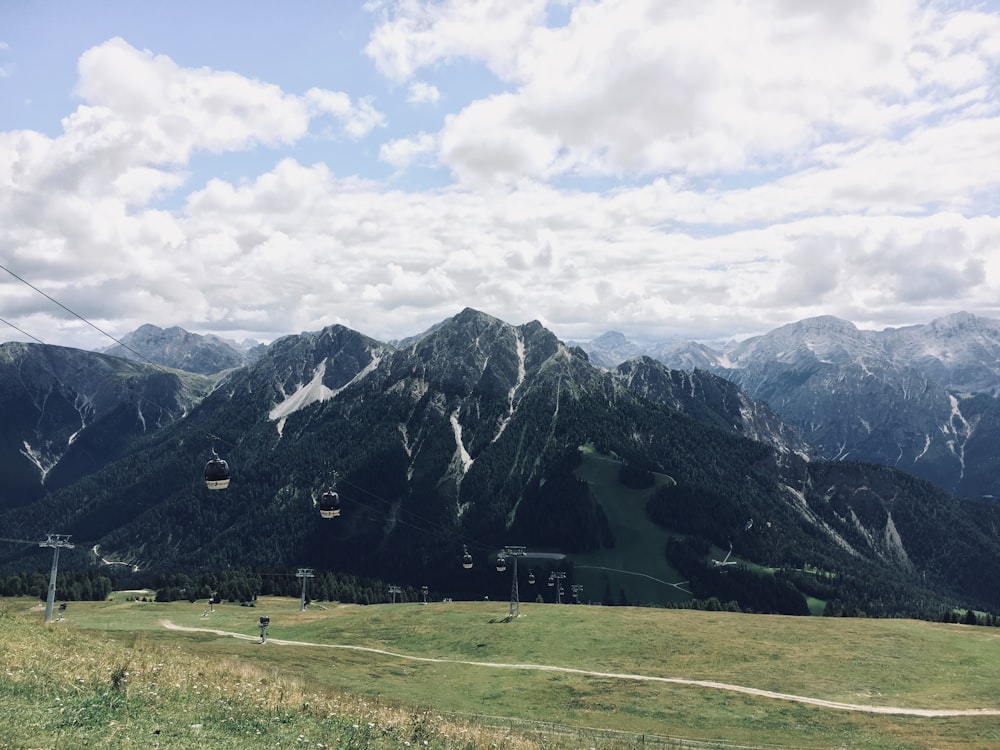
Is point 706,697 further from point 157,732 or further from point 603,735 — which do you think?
point 157,732

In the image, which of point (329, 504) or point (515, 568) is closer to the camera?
point (329, 504)

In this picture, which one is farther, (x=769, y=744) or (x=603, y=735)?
(x=769, y=744)

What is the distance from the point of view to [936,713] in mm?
51688

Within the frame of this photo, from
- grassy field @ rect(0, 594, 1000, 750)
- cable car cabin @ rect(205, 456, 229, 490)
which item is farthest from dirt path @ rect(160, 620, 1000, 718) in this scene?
cable car cabin @ rect(205, 456, 229, 490)

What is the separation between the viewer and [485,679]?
60031mm

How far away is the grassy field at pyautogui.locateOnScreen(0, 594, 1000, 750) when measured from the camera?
25531 millimetres

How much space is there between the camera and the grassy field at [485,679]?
83.8 ft

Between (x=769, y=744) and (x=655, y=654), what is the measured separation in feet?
89.2

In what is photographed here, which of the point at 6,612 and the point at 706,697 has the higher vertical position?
the point at 6,612

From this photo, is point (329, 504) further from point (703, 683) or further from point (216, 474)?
point (703, 683)

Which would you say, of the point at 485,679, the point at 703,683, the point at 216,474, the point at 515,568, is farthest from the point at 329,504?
the point at 703,683

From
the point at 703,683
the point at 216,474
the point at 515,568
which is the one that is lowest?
the point at 703,683

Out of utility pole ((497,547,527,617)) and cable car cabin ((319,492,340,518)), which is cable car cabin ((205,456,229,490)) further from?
utility pole ((497,547,527,617))

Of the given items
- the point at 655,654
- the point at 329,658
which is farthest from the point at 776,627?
the point at 329,658
